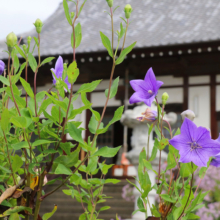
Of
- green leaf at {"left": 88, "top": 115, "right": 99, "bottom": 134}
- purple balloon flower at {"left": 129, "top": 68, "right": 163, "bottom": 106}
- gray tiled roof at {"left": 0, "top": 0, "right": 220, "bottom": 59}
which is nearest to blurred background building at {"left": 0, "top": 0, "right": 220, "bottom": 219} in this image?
gray tiled roof at {"left": 0, "top": 0, "right": 220, "bottom": 59}

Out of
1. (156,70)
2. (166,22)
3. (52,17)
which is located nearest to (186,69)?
(156,70)

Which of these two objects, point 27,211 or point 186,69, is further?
point 186,69

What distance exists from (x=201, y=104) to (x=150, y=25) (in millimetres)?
3121

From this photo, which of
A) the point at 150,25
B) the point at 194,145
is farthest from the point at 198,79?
the point at 194,145

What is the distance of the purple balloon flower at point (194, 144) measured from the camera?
79 cm

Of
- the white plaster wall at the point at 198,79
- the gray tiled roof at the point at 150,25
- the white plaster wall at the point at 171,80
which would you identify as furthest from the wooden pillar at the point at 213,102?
the gray tiled roof at the point at 150,25

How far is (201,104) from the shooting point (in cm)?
834

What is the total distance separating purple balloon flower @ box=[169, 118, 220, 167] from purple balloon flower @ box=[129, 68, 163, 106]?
0.48 feet

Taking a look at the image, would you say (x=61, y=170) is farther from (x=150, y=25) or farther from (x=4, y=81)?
(x=150, y=25)

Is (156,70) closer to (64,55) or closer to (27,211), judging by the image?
(64,55)

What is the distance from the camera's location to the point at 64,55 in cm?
820

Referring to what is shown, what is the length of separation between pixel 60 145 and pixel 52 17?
1267 centimetres

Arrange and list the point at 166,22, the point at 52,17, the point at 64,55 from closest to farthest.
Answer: the point at 64,55
the point at 166,22
the point at 52,17

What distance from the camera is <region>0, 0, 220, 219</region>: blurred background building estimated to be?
7762mm
